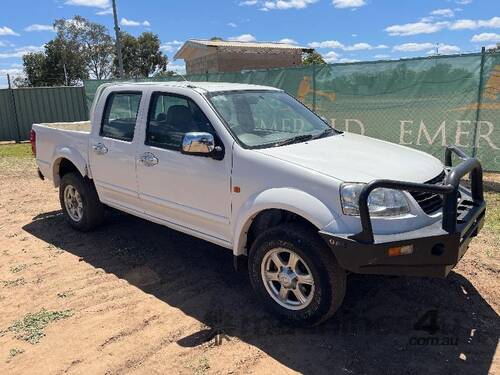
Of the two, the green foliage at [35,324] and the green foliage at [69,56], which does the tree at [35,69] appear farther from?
the green foliage at [35,324]

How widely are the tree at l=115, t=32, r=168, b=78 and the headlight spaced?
5019 cm

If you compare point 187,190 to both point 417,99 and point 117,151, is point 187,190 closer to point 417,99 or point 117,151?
point 117,151

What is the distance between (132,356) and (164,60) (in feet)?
175

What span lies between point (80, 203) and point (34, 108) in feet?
48.4

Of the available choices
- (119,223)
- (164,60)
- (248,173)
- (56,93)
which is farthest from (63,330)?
(164,60)

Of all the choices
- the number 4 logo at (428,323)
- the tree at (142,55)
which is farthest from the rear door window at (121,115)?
the tree at (142,55)

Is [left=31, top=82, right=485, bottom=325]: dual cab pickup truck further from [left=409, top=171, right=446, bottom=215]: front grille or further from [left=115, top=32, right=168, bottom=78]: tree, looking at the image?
[left=115, top=32, right=168, bottom=78]: tree

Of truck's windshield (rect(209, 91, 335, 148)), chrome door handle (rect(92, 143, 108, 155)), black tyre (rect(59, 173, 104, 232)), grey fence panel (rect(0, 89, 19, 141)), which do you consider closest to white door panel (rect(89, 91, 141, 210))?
chrome door handle (rect(92, 143, 108, 155))

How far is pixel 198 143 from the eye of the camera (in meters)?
3.70

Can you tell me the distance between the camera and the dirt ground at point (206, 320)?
3.15 m

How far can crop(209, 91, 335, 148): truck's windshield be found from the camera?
13.0ft

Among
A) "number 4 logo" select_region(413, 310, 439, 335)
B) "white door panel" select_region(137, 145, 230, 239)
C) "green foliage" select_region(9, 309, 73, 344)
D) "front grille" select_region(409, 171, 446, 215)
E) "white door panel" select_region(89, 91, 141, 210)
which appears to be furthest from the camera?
"white door panel" select_region(89, 91, 141, 210)

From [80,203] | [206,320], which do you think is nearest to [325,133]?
[206,320]

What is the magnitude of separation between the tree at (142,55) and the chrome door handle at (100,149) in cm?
4759
